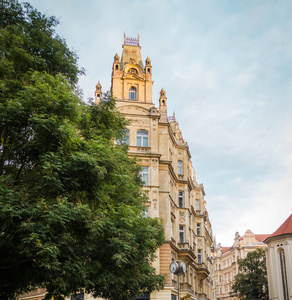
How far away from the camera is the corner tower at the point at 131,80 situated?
34156 mm

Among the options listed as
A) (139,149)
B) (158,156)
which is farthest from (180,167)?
(139,149)

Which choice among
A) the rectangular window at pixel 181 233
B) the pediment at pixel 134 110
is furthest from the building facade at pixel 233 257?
the pediment at pixel 134 110

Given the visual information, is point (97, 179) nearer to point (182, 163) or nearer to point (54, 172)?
point (54, 172)

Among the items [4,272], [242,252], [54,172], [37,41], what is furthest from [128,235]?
[242,252]

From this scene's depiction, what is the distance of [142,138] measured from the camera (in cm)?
3228

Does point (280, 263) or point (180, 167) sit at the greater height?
point (180, 167)

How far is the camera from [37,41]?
16188 mm

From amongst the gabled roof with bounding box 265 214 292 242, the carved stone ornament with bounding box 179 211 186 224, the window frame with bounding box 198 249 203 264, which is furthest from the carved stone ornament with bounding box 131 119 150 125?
the gabled roof with bounding box 265 214 292 242

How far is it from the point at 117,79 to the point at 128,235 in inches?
899

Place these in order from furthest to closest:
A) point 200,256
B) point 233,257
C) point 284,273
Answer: point 233,257
point 284,273
point 200,256

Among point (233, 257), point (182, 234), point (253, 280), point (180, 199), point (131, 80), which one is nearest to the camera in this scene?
point (182, 234)

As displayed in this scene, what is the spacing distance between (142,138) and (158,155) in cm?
237

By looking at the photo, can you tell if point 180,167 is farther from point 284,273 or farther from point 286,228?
point 284,273

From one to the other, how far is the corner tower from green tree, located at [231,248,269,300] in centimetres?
3671
